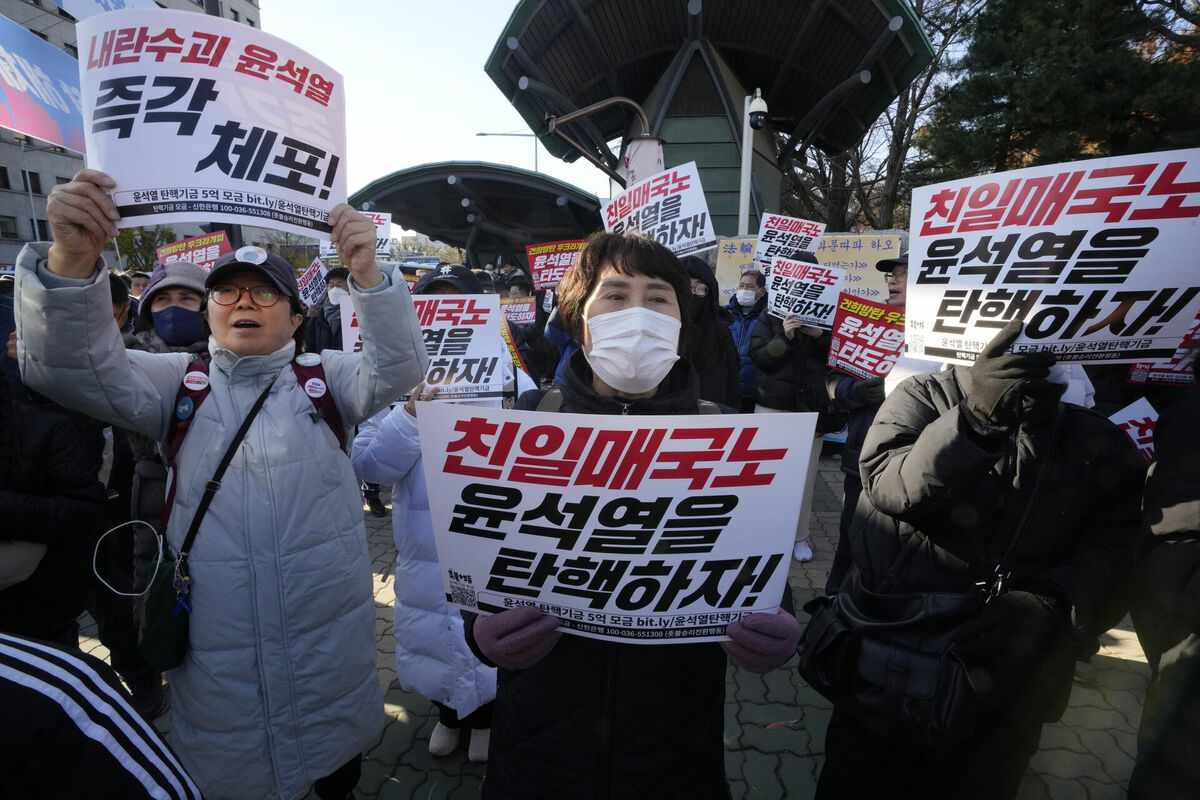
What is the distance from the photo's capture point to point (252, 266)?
1.86 metres

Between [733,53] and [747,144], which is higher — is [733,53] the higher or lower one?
the higher one

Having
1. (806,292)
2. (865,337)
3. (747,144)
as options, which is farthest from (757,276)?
(747,144)

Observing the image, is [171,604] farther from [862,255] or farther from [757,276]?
[862,255]

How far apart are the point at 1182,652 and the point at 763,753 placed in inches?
75.7

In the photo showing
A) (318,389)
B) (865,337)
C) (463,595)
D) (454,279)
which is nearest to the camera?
(463,595)

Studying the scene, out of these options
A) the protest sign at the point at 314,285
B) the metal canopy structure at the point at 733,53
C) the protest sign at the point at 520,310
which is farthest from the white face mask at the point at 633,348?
the metal canopy structure at the point at 733,53

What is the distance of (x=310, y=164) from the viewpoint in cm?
182

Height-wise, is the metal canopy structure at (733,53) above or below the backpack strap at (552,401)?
above

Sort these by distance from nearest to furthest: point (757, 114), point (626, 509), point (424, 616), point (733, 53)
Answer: point (626, 509), point (424, 616), point (757, 114), point (733, 53)

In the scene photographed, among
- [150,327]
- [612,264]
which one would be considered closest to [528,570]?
[612,264]

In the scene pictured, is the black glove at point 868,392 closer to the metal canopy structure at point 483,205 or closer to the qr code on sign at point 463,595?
the qr code on sign at point 463,595

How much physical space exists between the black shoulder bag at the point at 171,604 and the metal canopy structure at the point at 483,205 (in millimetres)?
18007

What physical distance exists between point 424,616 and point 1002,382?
2463 millimetres

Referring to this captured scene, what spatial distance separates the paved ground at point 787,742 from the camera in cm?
273
